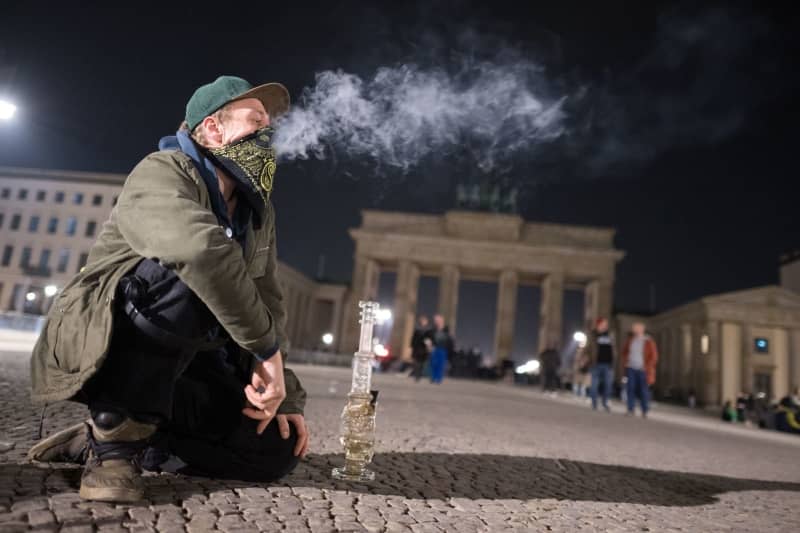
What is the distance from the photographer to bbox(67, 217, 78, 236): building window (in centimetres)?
5825

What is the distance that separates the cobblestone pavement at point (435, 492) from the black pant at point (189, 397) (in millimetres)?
125

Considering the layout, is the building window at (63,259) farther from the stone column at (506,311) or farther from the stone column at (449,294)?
the stone column at (506,311)

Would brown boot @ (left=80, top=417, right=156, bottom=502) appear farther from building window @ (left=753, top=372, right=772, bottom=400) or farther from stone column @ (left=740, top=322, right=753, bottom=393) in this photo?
building window @ (left=753, top=372, right=772, bottom=400)

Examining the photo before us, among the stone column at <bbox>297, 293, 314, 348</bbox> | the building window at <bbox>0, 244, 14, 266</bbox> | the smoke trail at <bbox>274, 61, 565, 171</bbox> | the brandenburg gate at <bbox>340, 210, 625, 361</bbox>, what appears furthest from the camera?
the stone column at <bbox>297, 293, 314, 348</bbox>

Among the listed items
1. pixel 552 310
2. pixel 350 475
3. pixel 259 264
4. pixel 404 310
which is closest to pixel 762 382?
pixel 552 310

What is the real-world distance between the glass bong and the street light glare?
12.4 meters

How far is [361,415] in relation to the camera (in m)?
2.75

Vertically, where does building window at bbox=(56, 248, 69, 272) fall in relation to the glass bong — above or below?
above

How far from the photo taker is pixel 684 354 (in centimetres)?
5066

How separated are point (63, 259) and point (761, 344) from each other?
7489cm

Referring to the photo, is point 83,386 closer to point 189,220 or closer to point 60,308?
point 60,308

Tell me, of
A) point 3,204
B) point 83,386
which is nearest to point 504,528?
point 83,386

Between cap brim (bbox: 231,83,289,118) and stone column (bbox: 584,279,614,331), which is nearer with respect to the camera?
cap brim (bbox: 231,83,289,118)

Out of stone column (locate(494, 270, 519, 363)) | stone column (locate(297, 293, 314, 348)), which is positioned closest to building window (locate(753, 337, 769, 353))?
stone column (locate(494, 270, 519, 363))
